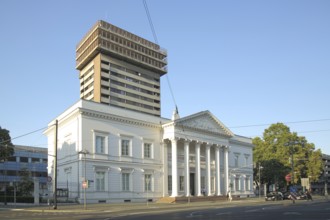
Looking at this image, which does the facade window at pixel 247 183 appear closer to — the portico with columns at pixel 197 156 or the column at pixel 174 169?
the portico with columns at pixel 197 156

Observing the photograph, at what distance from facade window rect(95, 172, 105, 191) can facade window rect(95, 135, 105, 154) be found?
2927 mm

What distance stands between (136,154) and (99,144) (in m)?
6.81

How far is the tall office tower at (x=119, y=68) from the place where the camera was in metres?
126

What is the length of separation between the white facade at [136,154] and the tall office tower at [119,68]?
6225 centimetres

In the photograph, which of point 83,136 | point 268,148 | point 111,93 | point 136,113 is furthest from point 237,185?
point 111,93

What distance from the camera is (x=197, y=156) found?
211 feet

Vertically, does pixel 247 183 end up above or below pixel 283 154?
below

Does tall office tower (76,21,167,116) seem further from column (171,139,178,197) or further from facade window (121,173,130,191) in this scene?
facade window (121,173,130,191)

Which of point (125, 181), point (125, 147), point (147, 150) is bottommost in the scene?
point (125, 181)

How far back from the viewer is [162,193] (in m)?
61.7

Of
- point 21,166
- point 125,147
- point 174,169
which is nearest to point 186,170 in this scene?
point 174,169

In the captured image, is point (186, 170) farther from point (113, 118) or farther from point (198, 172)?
point (113, 118)

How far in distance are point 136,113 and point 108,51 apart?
69621 millimetres

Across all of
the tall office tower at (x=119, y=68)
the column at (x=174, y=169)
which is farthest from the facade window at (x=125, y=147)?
the tall office tower at (x=119, y=68)
